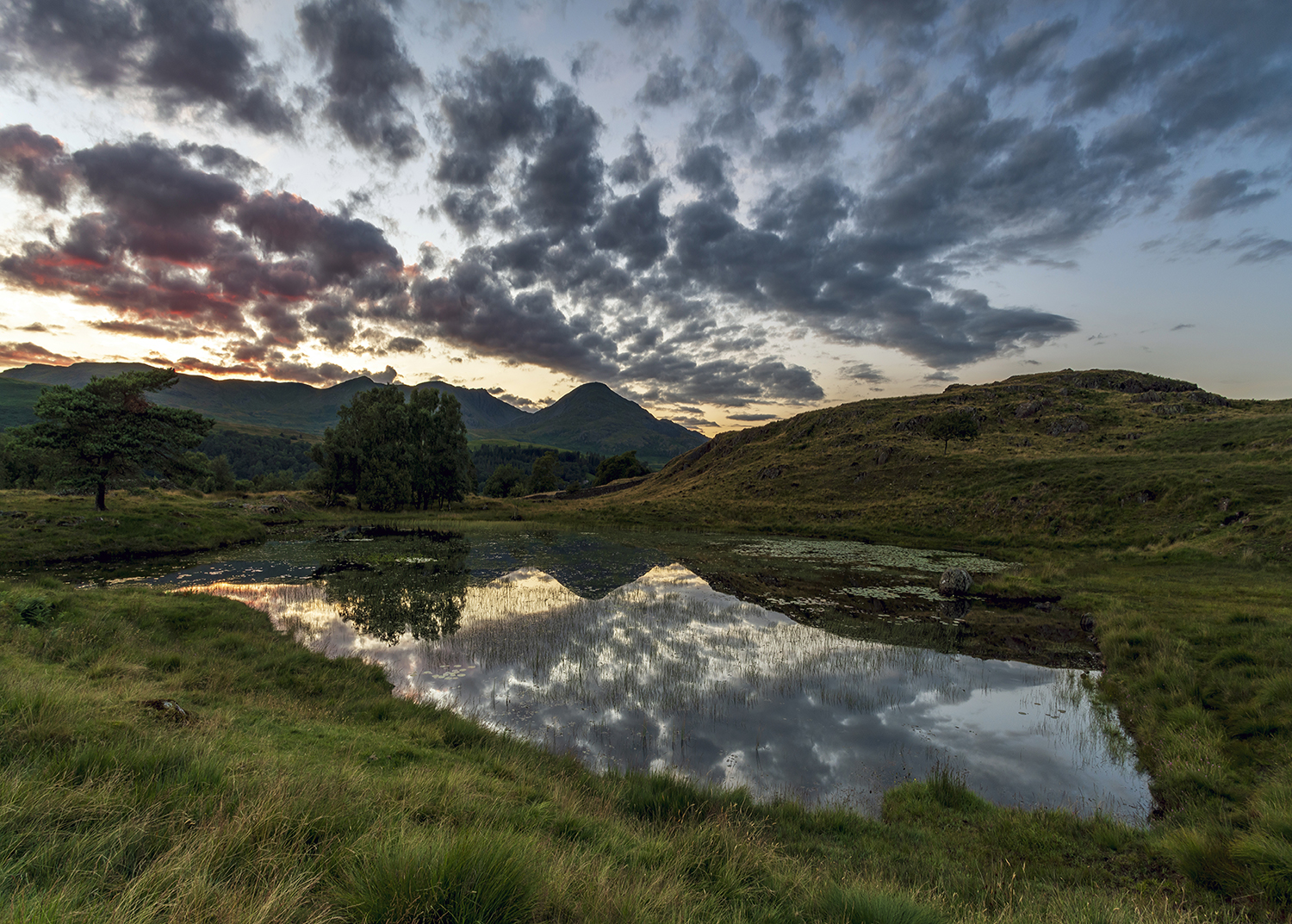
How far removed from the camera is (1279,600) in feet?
60.2

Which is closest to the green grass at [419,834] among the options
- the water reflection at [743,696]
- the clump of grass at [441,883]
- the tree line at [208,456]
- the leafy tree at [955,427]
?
the clump of grass at [441,883]

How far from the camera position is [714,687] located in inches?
565

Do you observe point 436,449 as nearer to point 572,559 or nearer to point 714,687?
point 572,559

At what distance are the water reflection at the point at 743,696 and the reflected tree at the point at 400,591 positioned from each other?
172 millimetres

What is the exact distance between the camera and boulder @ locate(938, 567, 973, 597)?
86.4 feet

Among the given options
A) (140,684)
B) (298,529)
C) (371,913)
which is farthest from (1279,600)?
(298,529)

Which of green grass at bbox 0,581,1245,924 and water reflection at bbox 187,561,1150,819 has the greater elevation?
green grass at bbox 0,581,1245,924

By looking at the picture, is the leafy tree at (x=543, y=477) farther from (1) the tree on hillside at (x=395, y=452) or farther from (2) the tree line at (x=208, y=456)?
(1) the tree on hillside at (x=395, y=452)

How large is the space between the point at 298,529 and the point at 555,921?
5937 cm

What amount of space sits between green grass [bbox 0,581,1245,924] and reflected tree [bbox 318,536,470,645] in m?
7.94

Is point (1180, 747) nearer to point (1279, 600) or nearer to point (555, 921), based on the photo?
point (555, 921)

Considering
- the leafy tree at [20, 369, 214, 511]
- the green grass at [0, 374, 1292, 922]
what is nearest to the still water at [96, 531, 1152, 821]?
the green grass at [0, 374, 1292, 922]

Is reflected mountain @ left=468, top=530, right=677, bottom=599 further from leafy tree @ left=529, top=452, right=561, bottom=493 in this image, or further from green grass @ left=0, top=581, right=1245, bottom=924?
leafy tree @ left=529, top=452, right=561, bottom=493

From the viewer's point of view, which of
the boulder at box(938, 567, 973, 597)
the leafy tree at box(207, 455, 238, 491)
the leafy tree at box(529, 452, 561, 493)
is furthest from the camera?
the leafy tree at box(529, 452, 561, 493)
